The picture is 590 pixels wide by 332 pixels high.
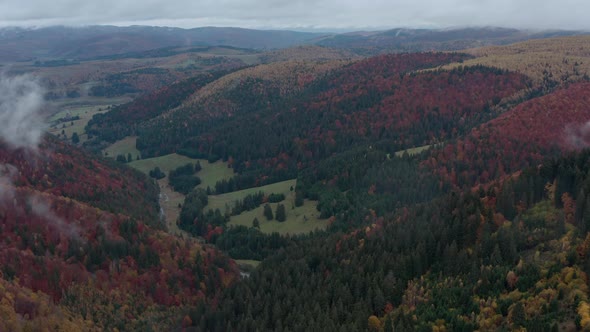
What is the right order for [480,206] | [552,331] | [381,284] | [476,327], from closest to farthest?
[552,331], [476,327], [381,284], [480,206]

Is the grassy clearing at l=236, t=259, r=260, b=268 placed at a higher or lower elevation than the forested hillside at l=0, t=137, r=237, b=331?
lower

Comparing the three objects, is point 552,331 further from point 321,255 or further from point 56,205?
point 56,205

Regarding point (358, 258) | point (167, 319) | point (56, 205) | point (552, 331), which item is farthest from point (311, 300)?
point (56, 205)

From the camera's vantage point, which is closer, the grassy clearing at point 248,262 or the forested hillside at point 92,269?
the forested hillside at point 92,269

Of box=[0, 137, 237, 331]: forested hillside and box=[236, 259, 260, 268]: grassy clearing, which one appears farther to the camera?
box=[236, 259, 260, 268]: grassy clearing

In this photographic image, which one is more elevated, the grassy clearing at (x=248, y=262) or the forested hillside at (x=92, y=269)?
the forested hillside at (x=92, y=269)

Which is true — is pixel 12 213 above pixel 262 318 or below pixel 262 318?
above

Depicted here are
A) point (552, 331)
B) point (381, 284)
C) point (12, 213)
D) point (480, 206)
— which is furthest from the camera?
point (12, 213)

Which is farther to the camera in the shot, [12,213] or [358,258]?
[12,213]

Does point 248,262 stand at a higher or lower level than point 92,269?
lower

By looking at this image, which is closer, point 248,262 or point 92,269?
point 92,269

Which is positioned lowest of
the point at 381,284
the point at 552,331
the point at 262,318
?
the point at 262,318
